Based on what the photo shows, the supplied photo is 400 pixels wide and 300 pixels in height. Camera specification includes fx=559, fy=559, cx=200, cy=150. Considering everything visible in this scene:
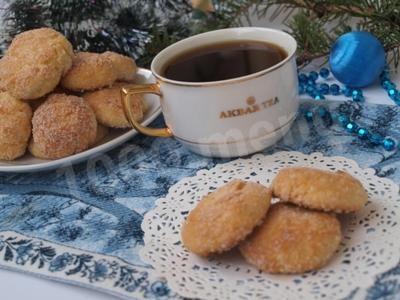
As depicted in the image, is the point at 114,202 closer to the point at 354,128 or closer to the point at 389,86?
the point at 354,128

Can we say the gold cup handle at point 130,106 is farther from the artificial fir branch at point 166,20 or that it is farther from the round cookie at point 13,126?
the artificial fir branch at point 166,20

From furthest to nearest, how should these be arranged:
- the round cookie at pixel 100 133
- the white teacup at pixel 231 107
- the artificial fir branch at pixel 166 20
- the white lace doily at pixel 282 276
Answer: the artificial fir branch at pixel 166 20 → the round cookie at pixel 100 133 → the white teacup at pixel 231 107 → the white lace doily at pixel 282 276

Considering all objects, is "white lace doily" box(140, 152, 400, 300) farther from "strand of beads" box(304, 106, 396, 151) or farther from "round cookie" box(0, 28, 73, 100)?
"round cookie" box(0, 28, 73, 100)

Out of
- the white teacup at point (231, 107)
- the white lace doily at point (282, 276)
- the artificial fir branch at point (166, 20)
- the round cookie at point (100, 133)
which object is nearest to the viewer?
the white lace doily at point (282, 276)

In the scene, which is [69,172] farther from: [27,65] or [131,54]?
[131,54]

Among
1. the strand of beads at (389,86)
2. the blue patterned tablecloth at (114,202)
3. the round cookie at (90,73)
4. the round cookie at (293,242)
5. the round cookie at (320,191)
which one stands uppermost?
the round cookie at (90,73)

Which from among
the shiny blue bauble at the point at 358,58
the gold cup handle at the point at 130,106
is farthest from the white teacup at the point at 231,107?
the shiny blue bauble at the point at 358,58

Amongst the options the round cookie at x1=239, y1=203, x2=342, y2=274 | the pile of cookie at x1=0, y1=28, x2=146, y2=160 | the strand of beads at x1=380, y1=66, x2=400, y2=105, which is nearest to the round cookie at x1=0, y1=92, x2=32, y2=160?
the pile of cookie at x1=0, y1=28, x2=146, y2=160

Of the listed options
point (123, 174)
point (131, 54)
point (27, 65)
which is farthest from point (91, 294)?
point (131, 54)

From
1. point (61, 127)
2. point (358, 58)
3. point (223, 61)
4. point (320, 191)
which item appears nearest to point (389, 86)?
point (358, 58)
